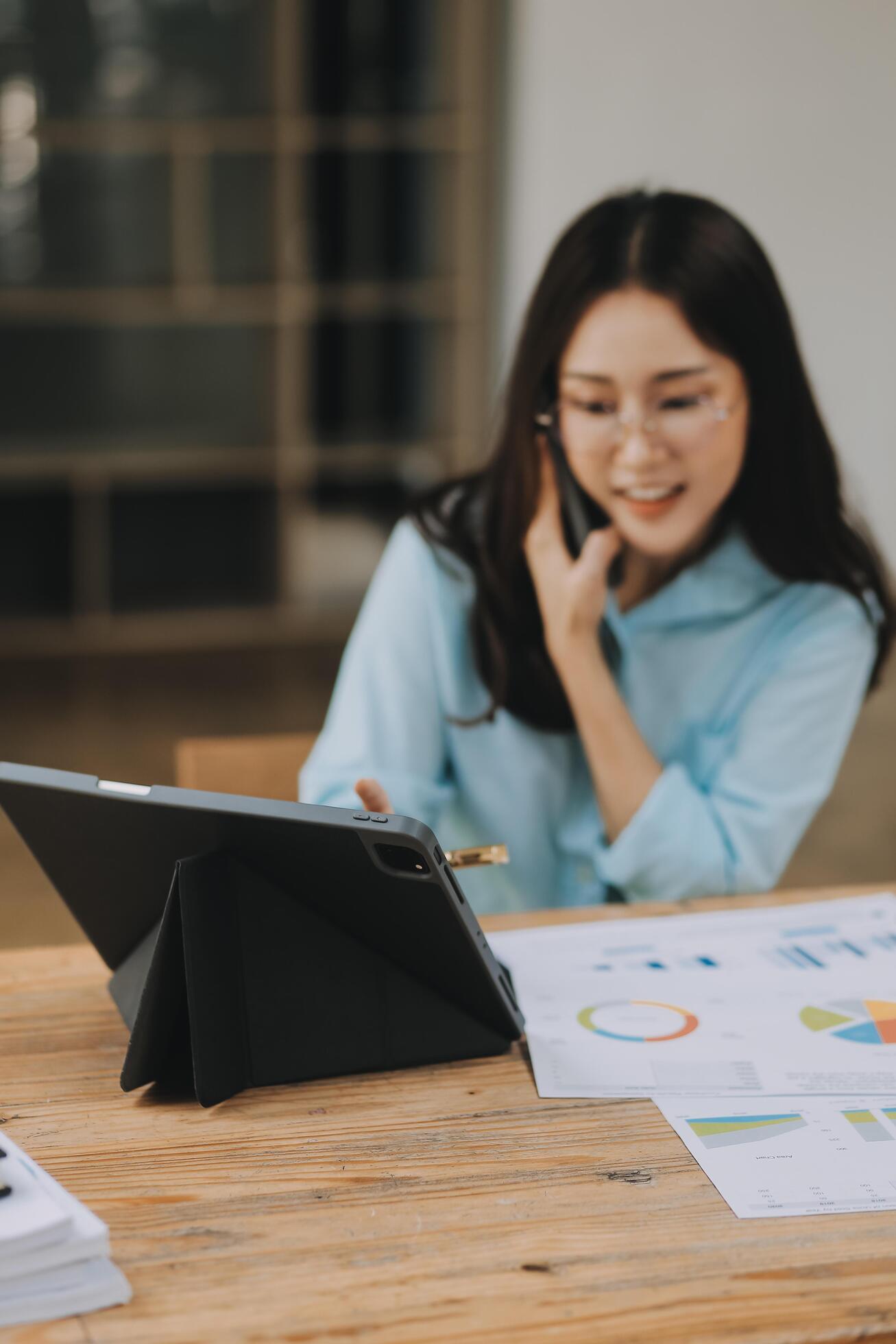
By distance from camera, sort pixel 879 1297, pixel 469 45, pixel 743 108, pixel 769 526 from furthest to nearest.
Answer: pixel 469 45
pixel 743 108
pixel 769 526
pixel 879 1297

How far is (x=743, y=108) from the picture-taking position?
3.38 m

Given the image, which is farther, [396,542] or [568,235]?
[396,542]

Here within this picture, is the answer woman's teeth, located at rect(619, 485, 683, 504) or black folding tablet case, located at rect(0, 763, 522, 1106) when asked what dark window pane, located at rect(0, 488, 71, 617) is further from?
black folding tablet case, located at rect(0, 763, 522, 1106)

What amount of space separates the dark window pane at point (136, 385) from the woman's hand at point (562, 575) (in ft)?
9.92

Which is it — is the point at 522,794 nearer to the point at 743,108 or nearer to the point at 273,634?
the point at 743,108

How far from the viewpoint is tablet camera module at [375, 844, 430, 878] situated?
2.65 feet

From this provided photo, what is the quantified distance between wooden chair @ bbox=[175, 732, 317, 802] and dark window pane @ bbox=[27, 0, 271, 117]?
3215 mm

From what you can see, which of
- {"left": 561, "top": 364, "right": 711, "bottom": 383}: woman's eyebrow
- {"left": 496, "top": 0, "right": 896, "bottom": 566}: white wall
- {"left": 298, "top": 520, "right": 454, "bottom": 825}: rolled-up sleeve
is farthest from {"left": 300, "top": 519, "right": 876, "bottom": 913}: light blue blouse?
{"left": 496, "top": 0, "right": 896, "bottom": 566}: white wall

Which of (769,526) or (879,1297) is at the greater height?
(769,526)

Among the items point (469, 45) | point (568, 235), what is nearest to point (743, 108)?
point (469, 45)

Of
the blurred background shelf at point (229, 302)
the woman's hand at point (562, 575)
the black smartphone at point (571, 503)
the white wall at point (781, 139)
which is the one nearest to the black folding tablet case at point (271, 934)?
the woman's hand at point (562, 575)

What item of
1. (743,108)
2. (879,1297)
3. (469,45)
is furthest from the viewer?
(469,45)

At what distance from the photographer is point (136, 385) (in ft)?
15.2

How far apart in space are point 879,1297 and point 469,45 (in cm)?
396
